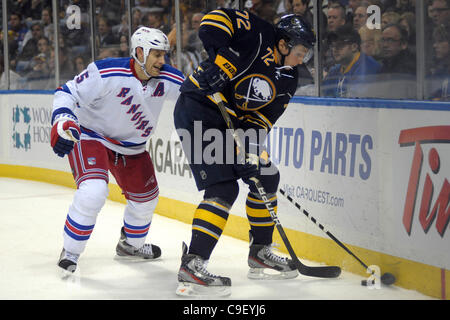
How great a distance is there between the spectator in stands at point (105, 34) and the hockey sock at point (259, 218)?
3371mm

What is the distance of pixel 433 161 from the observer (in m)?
3.04

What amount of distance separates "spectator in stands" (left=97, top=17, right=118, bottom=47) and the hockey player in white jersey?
9.55ft

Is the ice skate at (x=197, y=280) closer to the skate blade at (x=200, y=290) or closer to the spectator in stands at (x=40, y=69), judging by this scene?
the skate blade at (x=200, y=290)

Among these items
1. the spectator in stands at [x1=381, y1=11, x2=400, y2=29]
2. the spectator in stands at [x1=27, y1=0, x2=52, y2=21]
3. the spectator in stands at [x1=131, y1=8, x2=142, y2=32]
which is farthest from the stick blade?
the spectator in stands at [x1=27, y1=0, x2=52, y2=21]

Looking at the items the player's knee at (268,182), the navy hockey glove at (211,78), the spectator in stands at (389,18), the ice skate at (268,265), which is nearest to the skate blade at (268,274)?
the ice skate at (268,265)

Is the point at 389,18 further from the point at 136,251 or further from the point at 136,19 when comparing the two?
the point at 136,19

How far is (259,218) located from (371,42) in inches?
44.4

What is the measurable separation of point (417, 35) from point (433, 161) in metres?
0.77

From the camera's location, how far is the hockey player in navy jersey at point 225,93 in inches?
120

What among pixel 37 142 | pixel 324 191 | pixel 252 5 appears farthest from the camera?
pixel 37 142

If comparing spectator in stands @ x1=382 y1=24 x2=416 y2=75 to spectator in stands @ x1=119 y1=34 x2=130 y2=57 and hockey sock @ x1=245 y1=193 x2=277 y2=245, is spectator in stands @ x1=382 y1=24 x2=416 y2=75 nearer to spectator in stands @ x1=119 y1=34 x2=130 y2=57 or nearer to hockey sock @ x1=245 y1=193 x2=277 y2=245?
hockey sock @ x1=245 y1=193 x2=277 y2=245

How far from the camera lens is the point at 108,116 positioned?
11.7 feet

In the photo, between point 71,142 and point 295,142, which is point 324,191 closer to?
point 295,142
